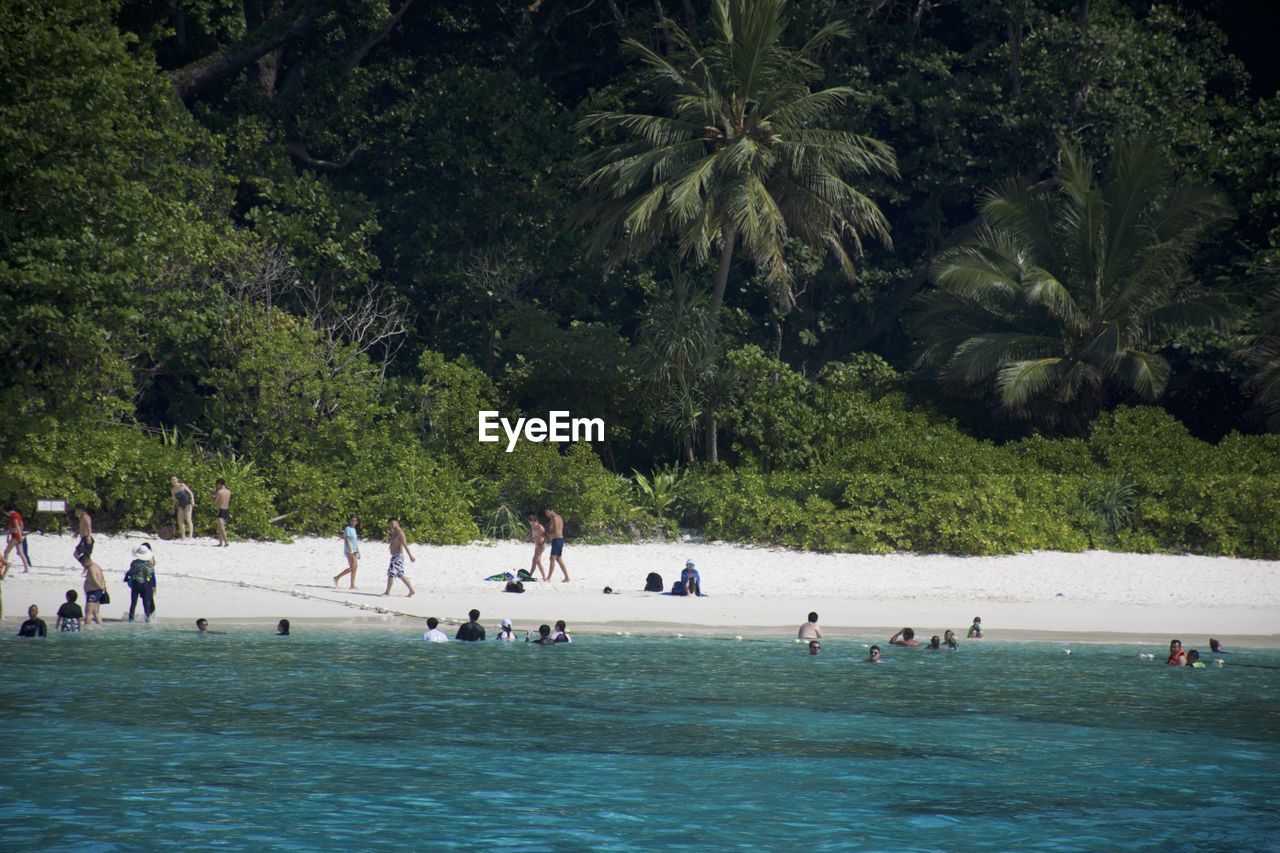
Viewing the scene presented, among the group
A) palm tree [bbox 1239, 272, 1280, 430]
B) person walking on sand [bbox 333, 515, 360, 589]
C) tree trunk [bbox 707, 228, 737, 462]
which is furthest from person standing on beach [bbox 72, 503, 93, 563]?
palm tree [bbox 1239, 272, 1280, 430]

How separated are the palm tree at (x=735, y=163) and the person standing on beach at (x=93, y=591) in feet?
51.9

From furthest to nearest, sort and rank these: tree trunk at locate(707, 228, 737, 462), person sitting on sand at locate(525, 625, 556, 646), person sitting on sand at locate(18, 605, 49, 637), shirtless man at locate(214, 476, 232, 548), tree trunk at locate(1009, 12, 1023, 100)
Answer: tree trunk at locate(1009, 12, 1023, 100)
tree trunk at locate(707, 228, 737, 462)
shirtless man at locate(214, 476, 232, 548)
person sitting on sand at locate(525, 625, 556, 646)
person sitting on sand at locate(18, 605, 49, 637)

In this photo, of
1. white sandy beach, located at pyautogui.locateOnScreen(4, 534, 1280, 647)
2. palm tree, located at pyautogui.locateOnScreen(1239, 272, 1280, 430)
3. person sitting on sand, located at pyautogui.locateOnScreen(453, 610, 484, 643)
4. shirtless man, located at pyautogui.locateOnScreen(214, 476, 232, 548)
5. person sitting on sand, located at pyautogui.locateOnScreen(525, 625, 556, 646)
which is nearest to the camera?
person sitting on sand, located at pyautogui.locateOnScreen(525, 625, 556, 646)

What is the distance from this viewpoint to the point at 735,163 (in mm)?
34844

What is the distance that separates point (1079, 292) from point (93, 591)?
76.3ft

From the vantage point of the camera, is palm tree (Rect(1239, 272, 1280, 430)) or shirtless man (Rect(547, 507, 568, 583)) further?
palm tree (Rect(1239, 272, 1280, 430))

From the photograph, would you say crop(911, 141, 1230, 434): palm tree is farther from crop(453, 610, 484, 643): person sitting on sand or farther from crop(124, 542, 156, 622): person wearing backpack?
crop(124, 542, 156, 622): person wearing backpack

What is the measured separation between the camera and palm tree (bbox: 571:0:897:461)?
34.9 metres

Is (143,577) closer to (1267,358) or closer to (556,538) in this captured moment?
(556,538)

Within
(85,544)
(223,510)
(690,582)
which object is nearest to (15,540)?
(85,544)

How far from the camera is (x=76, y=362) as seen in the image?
103 feet

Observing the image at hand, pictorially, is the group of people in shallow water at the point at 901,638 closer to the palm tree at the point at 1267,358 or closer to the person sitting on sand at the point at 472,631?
the person sitting on sand at the point at 472,631

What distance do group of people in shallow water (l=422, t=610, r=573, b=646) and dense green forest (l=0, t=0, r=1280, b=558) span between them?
6.95m

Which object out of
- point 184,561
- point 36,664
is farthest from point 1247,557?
point 36,664
